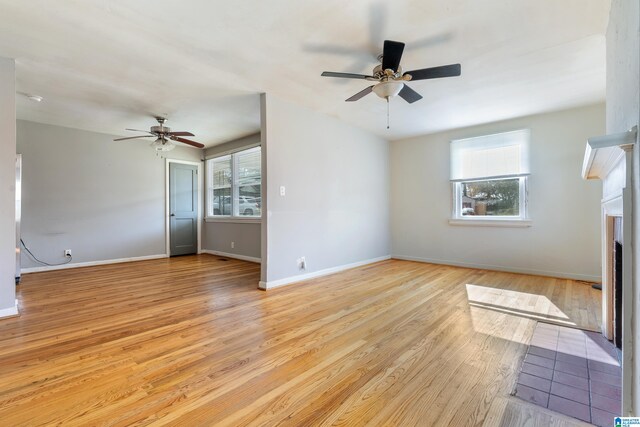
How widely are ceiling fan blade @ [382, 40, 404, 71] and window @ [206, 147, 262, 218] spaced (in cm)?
339

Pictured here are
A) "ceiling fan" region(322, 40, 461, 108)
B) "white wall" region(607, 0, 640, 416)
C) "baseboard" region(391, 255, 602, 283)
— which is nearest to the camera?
"white wall" region(607, 0, 640, 416)

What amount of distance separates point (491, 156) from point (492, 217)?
102 cm

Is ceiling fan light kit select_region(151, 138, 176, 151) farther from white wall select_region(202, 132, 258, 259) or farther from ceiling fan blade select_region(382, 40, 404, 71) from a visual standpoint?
ceiling fan blade select_region(382, 40, 404, 71)

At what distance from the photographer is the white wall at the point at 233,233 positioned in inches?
222

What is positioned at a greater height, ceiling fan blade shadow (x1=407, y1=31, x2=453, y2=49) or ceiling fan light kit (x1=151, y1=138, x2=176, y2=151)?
ceiling fan blade shadow (x1=407, y1=31, x2=453, y2=49)

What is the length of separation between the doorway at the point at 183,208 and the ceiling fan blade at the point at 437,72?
5560mm

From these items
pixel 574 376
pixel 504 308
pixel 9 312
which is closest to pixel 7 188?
pixel 9 312

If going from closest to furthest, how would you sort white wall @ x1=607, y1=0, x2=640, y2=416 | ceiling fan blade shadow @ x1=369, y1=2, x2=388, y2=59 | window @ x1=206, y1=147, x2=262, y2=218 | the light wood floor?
white wall @ x1=607, y1=0, x2=640, y2=416 < the light wood floor < ceiling fan blade shadow @ x1=369, y1=2, x2=388, y2=59 < window @ x1=206, y1=147, x2=262, y2=218

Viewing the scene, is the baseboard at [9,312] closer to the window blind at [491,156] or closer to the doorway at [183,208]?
the doorway at [183,208]

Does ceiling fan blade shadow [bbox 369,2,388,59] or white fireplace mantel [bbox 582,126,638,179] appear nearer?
white fireplace mantel [bbox 582,126,638,179]

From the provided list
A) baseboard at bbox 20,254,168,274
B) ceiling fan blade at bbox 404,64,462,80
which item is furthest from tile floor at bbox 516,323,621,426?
baseboard at bbox 20,254,168,274

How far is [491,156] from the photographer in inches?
189

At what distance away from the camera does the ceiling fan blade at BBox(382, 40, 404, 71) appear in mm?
2199

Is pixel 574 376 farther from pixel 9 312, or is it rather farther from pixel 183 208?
pixel 183 208
